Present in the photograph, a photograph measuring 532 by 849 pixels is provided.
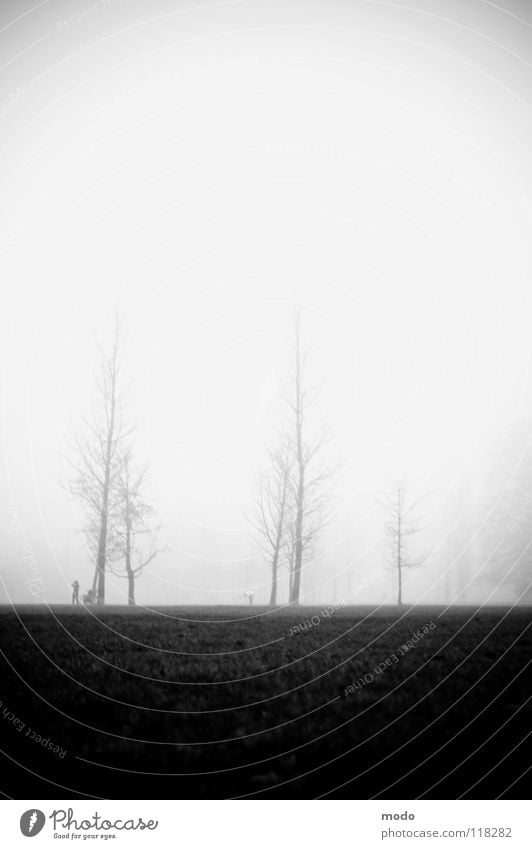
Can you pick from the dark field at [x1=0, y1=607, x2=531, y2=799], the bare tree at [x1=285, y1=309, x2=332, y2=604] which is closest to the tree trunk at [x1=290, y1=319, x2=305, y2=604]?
the bare tree at [x1=285, y1=309, x2=332, y2=604]

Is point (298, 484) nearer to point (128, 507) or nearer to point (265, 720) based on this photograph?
point (128, 507)

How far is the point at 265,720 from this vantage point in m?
4.06

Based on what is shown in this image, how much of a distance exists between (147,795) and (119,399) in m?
21.6

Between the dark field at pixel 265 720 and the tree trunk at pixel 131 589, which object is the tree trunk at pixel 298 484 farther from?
the dark field at pixel 265 720

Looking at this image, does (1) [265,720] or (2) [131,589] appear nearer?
(1) [265,720]

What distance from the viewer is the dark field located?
313 centimetres

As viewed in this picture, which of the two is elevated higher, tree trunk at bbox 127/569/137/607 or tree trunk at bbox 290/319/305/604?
tree trunk at bbox 290/319/305/604

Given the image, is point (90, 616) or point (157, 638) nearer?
point (157, 638)

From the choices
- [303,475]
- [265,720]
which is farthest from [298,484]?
[265,720]

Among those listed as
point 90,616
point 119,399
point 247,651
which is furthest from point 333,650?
point 119,399

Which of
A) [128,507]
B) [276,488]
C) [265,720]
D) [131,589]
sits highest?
[276,488]

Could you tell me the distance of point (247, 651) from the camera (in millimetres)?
7551

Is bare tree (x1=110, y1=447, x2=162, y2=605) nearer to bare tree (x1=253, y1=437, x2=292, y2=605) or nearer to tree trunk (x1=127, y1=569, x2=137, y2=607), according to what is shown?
tree trunk (x1=127, y1=569, x2=137, y2=607)
